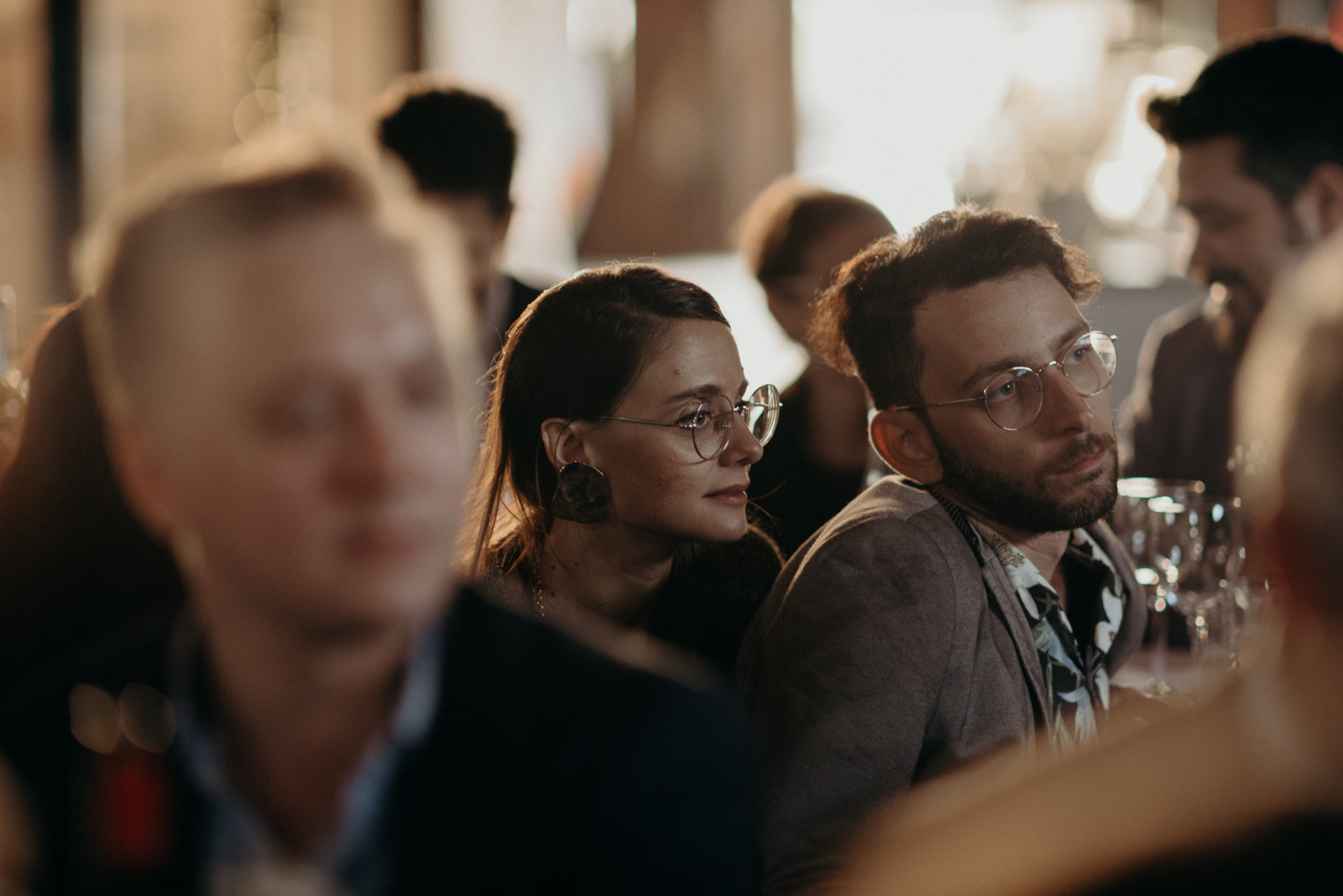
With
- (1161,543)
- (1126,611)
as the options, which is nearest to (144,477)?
(1126,611)

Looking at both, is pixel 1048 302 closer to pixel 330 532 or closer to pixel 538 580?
pixel 538 580

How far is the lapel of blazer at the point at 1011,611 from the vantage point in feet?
5.20

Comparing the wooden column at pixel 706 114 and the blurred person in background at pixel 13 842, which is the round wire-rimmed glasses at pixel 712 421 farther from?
the wooden column at pixel 706 114

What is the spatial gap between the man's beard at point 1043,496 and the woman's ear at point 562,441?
1.80ft

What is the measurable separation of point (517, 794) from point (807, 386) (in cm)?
182

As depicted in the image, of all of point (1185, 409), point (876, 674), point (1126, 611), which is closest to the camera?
point (876, 674)

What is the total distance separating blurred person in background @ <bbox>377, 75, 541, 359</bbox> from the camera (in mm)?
2828

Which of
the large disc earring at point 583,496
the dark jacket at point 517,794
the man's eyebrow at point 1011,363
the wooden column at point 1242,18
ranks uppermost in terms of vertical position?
the wooden column at point 1242,18

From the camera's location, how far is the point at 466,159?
2834 mm

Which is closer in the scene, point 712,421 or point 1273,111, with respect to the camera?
point 712,421

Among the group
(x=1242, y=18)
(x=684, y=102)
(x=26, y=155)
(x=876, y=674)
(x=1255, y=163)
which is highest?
(x=1242, y=18)

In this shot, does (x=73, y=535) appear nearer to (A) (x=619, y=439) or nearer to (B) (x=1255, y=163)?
(A) (x=619, y=439)

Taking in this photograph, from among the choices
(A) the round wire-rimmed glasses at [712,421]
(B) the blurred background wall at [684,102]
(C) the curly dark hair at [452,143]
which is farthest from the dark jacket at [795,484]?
(B) the blurred background wall at [684,102]

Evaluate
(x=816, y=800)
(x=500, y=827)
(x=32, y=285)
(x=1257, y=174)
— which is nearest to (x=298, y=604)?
(x=500, y=827)
